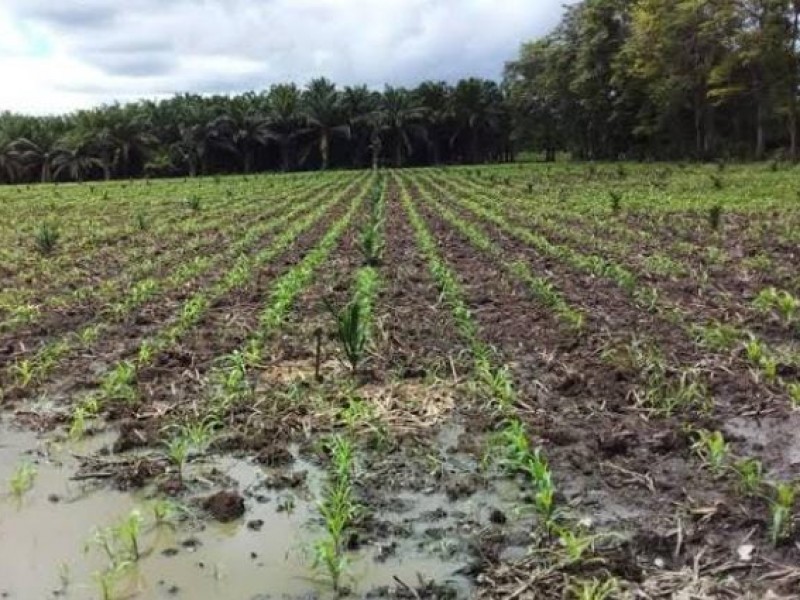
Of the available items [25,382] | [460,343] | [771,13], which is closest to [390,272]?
[460,343]

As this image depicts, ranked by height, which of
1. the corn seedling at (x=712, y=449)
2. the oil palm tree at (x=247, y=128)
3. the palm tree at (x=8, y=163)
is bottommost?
the corn seedling at (x=712, y=449)

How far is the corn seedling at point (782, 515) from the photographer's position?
163 inches

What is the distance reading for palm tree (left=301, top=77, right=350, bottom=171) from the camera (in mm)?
73875

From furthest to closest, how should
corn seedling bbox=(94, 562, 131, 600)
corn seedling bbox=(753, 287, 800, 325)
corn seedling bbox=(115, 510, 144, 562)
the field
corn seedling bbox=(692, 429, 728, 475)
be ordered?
corn seedling bbox=(753, 287, 800, 325), corn seedling bbox=(692, 429, 728, 475), corn seedling bbox=(115, 510, 144, 562), the field, corn seedling bbox=(94, 562, 131, 600)

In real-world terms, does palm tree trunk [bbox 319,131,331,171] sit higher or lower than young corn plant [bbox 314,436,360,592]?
higher

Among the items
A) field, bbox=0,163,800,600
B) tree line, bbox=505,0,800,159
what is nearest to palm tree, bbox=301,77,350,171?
tree line, bbox=505,0,800,159

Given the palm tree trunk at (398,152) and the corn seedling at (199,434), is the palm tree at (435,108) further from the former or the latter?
the corn seedling at (199,434)

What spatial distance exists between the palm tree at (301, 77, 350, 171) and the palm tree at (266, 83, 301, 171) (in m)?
0.84

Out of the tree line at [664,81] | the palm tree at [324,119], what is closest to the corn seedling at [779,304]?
the tree line at [664,81]

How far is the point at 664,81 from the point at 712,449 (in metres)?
47.2

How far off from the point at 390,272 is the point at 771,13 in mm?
34896

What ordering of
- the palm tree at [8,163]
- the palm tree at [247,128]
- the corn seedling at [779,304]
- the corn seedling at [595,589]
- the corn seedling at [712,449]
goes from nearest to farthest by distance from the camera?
the corn seedling at [595,589] → the corn seedling at [712,449] → the corn seedling at [779,304] → the palm tree at [8,163] → the palm tree at [247,128]

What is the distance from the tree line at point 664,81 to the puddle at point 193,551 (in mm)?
40445

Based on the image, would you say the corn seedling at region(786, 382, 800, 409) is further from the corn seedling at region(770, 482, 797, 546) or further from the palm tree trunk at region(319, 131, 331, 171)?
the palm tree trunk at region(319, 131, 331, 171)
